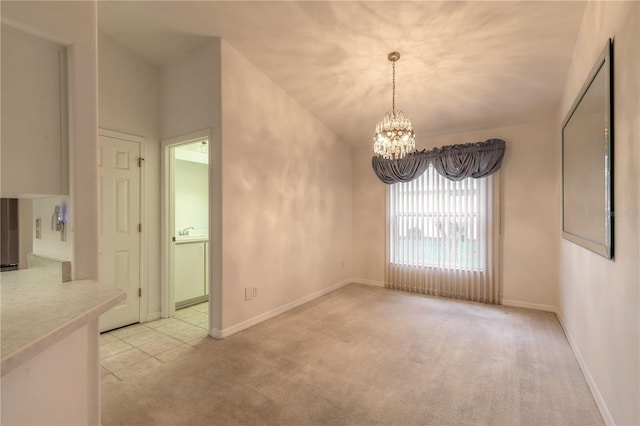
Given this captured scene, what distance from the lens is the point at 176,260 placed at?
155 inches

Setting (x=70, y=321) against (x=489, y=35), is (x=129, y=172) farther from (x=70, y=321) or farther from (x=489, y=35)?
(x=489, y=35)

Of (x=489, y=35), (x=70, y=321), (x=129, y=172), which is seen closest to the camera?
(x=70, y=321)

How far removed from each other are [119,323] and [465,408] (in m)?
3.41

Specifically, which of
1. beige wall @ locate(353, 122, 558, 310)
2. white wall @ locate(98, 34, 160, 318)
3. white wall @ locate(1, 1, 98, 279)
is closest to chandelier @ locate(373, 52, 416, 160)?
beige wall @ locate(353, 122, 558, 310)

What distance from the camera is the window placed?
434cm

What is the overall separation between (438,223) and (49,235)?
4448 mm

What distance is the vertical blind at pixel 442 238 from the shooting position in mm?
4297

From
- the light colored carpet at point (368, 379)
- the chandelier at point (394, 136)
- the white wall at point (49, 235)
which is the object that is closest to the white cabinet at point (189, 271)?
the light colored carpet at point (368, 379)

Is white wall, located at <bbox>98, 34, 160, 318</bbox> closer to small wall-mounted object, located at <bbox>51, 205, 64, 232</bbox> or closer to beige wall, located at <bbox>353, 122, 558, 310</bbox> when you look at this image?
small wall-mounted object, located at <bbox>51, 205, 64, 232</bbox>

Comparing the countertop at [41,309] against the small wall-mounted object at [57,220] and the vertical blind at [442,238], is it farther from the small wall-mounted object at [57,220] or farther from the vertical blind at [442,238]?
the vertical blind at [442,238]

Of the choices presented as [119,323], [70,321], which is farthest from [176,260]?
[70,321]

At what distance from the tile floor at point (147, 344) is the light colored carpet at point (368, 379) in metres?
0.15

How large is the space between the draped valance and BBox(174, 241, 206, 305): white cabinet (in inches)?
121

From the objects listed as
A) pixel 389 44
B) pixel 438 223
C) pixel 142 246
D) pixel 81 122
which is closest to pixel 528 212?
pixel 438 223
